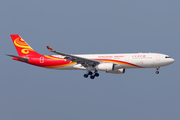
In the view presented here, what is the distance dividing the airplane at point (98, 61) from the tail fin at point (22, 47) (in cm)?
35

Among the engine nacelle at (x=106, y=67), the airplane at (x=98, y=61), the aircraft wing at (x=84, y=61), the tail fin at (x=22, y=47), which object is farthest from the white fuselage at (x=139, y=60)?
the tail fin at (x=22, y=47)

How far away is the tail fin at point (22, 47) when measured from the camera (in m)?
65.1

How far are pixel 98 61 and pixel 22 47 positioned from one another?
16810 mm

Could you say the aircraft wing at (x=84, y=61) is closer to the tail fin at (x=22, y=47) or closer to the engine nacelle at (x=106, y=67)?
the engine nacelle at (x=106, y=67)

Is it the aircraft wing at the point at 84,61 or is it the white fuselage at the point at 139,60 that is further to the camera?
the white fuselage at the point at 139,60

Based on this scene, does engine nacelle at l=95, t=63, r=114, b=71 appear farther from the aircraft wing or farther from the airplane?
the aircraft wing

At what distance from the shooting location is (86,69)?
2394 inches

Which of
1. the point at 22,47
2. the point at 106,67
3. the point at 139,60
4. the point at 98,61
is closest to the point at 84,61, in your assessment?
the point at 98,61

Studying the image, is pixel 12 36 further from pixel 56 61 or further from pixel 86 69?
pixel 86 69

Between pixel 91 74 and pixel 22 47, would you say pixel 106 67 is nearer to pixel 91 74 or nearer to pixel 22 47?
pixel 91 74

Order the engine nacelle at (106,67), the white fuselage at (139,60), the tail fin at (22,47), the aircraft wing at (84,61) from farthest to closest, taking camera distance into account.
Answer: the tail fin at (22,47) < the white fuselage at (139,60) < the engine nacelle at (106,67) < the aircraft wing at (84,61)

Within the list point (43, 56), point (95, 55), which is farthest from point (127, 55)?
point (43, 56)

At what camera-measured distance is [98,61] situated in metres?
58.8

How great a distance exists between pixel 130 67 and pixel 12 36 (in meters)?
25.0
